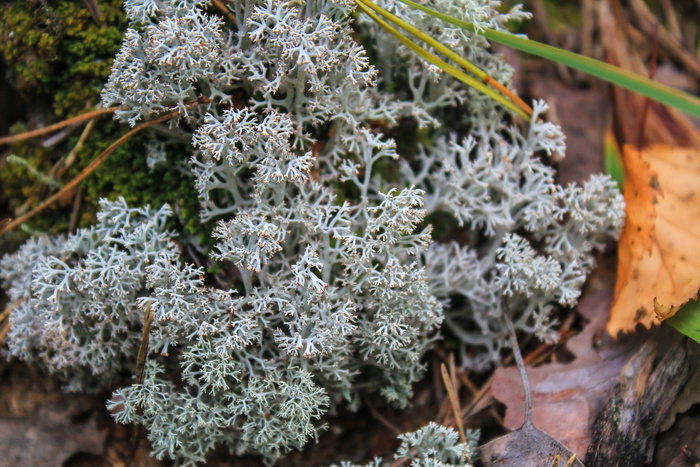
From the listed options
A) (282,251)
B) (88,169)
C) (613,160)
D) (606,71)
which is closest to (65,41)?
(88,169)

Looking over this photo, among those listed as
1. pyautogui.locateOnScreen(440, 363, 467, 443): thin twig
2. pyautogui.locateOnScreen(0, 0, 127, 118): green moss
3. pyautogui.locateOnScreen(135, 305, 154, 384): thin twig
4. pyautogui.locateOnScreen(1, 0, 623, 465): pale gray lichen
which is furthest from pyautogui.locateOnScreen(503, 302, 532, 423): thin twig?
pyautogui.locateOnScreen(0, 0, 127, 118): green moss

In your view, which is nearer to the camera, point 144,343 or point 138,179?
point 144,343

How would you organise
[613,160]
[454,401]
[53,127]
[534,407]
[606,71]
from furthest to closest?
1. [613,160]
2. [53,127]
3. [454,401]
4. [534,407]
5. [606,71]

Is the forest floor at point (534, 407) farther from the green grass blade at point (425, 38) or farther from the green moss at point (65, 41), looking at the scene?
the green moss at point (65, 41)

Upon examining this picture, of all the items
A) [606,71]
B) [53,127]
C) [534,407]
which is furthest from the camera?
[53,127]

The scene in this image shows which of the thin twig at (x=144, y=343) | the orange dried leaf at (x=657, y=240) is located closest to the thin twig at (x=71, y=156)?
the thin twig at (x=144, y=343)

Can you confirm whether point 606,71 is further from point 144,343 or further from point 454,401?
point 144,343

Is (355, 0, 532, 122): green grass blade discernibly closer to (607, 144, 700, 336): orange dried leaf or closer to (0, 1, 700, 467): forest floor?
(0, 1, 700, 467): forest floor
